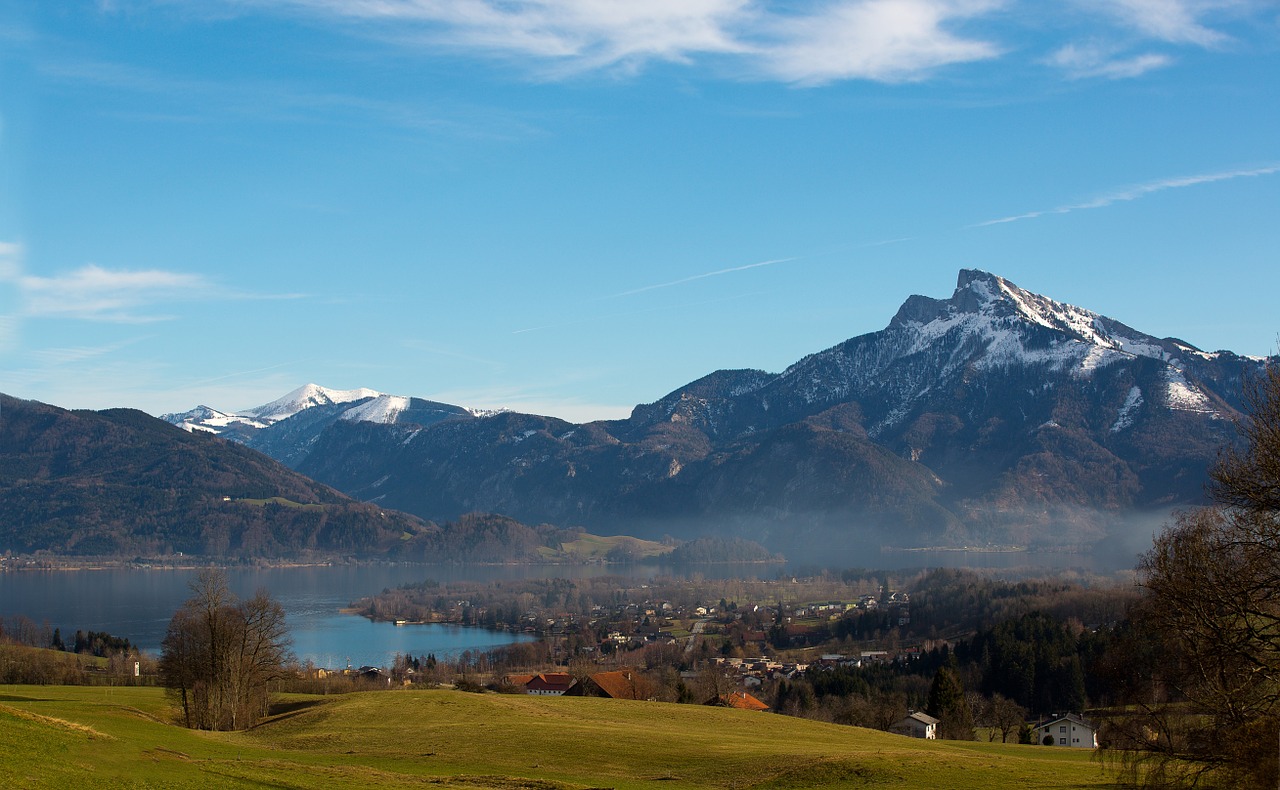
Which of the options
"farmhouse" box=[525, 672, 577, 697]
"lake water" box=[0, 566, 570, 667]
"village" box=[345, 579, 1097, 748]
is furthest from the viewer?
"lake water" box=[0, 566, 570, 667]

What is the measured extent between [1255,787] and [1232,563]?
4839mm

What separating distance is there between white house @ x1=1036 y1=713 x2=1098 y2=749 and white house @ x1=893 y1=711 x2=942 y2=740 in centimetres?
585

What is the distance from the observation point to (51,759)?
21.1 metres

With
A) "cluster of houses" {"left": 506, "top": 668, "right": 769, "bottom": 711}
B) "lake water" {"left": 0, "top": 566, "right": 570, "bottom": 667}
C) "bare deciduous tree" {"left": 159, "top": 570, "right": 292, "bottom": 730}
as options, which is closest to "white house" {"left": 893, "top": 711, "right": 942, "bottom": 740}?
"cluster of houses" {"left": 506, "top": 668, "right": 769, "bottom": 711}

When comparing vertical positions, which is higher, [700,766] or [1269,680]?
[1269,680]

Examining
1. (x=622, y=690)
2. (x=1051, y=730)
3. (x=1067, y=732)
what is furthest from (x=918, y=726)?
(x=622, y=690)

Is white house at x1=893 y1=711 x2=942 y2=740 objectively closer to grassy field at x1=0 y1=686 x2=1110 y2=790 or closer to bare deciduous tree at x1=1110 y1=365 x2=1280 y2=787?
grassy field at x1=0 y1=686 x2=1110 y2=790

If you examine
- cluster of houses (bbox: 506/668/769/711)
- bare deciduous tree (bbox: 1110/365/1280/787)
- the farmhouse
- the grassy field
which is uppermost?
bare deciduous tree (bbox: 1110/365/1280/787)

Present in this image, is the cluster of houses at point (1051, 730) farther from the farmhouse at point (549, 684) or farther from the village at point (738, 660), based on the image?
the farmhouse at point (549, 684)

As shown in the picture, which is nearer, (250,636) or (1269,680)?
(1269,680)


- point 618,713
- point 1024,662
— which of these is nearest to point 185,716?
point 618,713

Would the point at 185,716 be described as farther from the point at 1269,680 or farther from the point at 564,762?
the point at 1269,680

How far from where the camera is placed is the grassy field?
23.4 m

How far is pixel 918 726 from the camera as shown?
213 feet
